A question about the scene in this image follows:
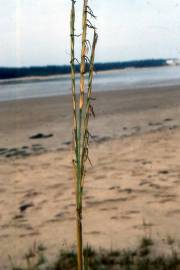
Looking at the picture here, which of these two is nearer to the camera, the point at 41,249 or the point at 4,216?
the point at 41,249

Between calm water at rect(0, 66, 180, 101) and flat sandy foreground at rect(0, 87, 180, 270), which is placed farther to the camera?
calm water at rect(0, 66, 180, 101)

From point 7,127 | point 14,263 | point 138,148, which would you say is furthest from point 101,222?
point 7,127

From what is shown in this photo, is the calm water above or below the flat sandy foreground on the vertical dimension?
above

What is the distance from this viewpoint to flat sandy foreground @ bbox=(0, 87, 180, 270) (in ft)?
11.6

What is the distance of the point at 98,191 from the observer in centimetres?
472

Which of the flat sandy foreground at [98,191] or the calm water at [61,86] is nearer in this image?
the flat sandy foreground at [98,191]

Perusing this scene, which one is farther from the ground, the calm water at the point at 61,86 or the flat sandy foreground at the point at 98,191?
the calm water at the point at 61,86

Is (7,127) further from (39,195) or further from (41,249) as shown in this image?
(41,249)

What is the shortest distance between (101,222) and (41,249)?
0.72 metres

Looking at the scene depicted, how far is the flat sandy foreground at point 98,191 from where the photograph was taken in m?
3.54

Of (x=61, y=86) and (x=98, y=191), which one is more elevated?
(x=61, y=86)

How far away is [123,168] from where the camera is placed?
5.61 m

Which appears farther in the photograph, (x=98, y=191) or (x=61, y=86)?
(x=61, y=86)

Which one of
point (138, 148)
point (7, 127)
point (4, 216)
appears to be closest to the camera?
point (4, 216)
